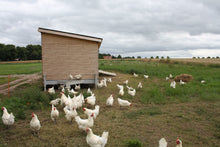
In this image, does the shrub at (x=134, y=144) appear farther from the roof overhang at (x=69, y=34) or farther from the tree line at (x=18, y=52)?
the tree line at (x=18, y=52)

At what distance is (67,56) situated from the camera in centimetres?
1195

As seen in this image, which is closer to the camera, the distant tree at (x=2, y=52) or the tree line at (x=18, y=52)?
the distant tree at (x=2, y=52)

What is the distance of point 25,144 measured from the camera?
4.61m

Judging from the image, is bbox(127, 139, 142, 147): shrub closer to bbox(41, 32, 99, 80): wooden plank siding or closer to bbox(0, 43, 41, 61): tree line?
bbox(41, 32, 99, 80): wooden plank siding

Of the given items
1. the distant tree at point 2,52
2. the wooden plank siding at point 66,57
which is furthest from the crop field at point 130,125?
the distant tree at point 2,52

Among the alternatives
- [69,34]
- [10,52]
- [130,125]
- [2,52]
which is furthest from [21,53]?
[130,125]

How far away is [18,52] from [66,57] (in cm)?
7002

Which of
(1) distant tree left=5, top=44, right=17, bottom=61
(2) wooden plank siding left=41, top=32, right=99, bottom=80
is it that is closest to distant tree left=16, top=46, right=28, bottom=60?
(1) distant tree left=5, top=44, right=17, bottom=61

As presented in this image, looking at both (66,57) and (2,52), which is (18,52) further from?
(66,57)

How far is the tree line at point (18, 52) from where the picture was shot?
2576 inches

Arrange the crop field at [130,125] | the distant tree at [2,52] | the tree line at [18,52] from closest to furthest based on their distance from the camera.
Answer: the crop field at [130,125]
the distant tree at [2,52]
the tree line at [18,52]

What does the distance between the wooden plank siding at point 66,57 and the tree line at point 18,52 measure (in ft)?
217

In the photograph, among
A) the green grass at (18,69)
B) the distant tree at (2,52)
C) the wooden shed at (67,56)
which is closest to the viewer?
the wooden shed at (67,56)

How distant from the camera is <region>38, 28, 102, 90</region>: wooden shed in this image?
1152 cm
